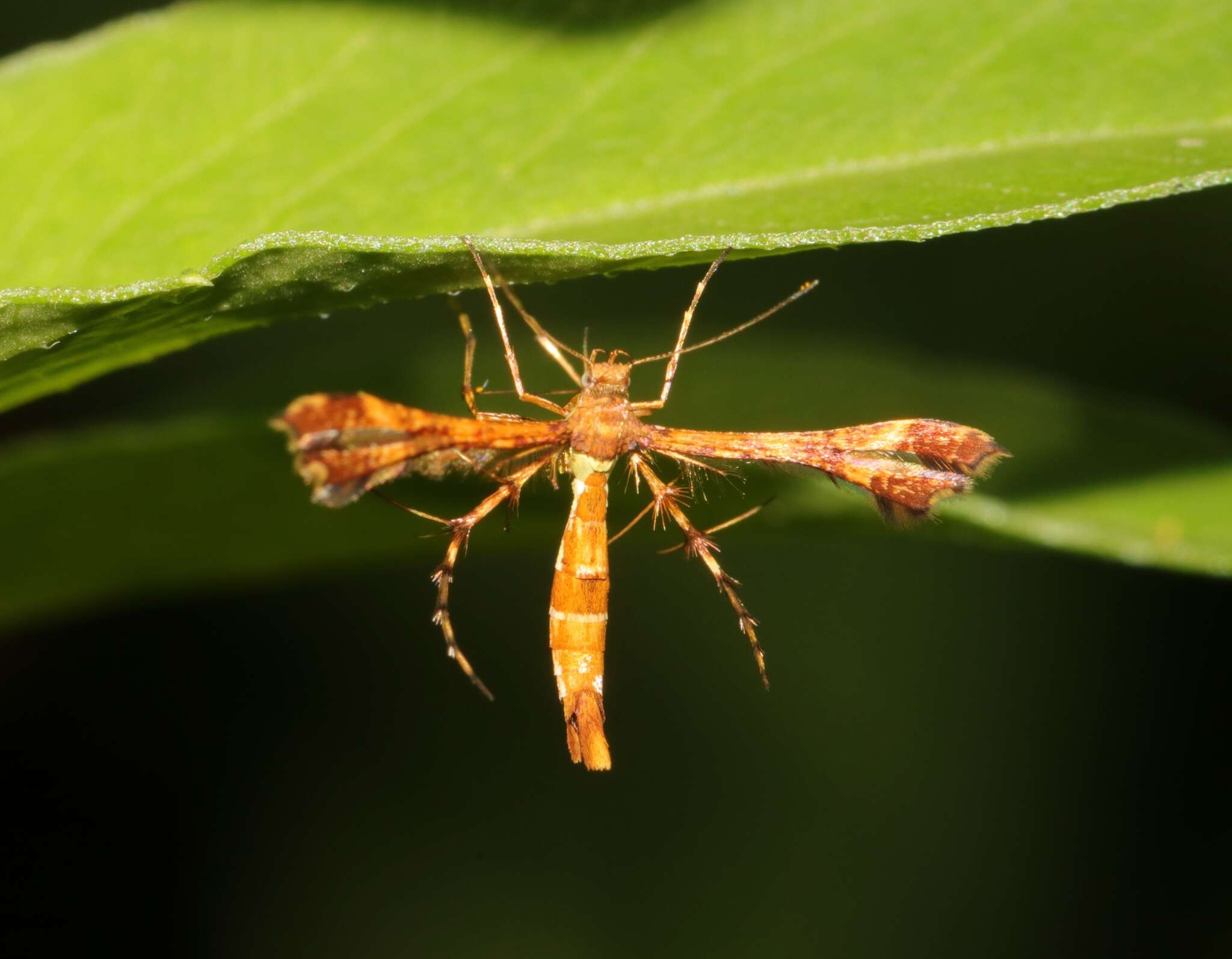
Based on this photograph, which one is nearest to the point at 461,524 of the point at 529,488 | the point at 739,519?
the point at 529,488

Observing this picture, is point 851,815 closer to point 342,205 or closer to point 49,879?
point 49,879

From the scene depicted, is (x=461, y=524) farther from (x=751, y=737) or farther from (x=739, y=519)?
(x=751, y=737)

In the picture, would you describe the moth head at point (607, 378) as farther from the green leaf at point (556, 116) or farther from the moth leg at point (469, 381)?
the green leaf at point (556, 116)

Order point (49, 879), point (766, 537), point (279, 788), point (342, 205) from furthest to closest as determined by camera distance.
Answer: point (279, 788), point (49, 879), point (766, 537), point (342, 205)

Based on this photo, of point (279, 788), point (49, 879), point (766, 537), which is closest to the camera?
point (766, 537)

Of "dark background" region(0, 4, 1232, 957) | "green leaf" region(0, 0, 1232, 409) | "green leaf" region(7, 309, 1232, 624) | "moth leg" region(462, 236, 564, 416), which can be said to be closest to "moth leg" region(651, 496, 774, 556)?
"green leaf" region(7, 309, 1232, 624)

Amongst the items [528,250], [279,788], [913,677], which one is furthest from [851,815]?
[528,250]

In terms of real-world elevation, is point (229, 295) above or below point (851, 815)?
above
